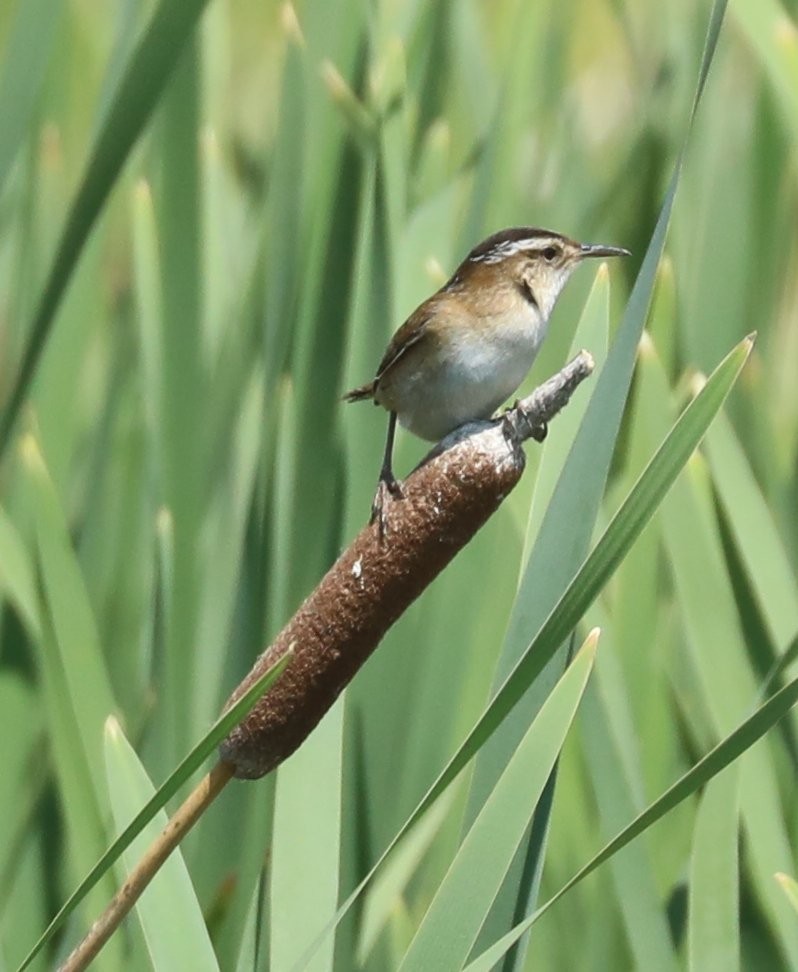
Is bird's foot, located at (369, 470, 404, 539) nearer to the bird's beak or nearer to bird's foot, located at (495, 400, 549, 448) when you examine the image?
bird's foot, located at (495, 400, 549, 448)

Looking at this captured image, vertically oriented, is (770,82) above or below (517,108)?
below

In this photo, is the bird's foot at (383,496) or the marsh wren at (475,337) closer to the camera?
the bird's foot at (383,496)

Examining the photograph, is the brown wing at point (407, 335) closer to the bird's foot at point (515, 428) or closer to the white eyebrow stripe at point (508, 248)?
the white eyebrow stripe at point (508, 248)

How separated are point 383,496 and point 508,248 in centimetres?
43

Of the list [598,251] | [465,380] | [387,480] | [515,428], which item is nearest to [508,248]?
[598,251]

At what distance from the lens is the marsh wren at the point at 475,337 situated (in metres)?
1.35

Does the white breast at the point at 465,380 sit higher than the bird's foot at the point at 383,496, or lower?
higher

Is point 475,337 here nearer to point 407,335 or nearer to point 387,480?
point 407,335

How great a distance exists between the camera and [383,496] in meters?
1.14

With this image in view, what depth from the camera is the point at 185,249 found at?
54.1 inches

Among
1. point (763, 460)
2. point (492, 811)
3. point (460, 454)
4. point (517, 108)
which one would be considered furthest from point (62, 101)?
point (492, 811)

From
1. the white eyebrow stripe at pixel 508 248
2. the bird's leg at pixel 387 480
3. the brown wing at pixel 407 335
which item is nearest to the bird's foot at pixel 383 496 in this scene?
the bird's leg at pixel 387 480

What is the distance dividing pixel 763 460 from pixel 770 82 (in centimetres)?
37

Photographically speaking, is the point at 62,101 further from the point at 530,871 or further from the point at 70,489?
the point at 530,871
